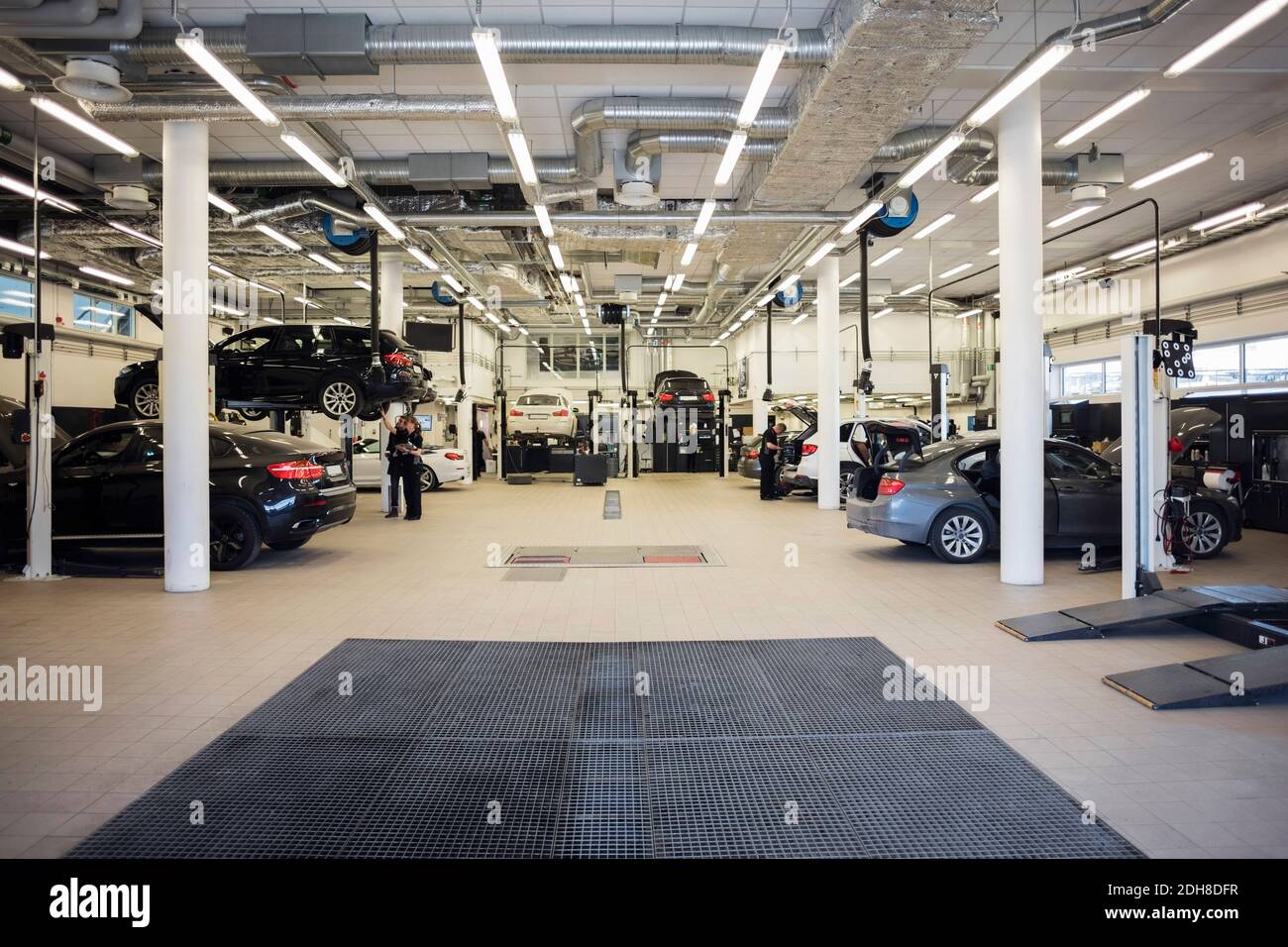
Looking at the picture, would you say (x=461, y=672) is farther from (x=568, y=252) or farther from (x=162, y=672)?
(x=568, y=252)

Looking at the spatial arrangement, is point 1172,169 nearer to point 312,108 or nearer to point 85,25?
point 312,108

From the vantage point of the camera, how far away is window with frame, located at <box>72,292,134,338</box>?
643 inches

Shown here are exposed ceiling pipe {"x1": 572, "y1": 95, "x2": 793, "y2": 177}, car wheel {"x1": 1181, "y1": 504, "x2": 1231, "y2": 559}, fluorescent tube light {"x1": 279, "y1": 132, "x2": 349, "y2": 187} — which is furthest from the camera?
car wheel {"x1": 1181, "y1": 504, "x2": 1231, "y2": 559}

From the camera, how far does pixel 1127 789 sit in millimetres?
3031

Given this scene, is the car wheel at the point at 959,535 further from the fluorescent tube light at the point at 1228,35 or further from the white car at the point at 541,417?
the white car at the point at 541,417

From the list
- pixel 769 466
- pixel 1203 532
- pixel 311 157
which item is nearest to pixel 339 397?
pixel 311 157

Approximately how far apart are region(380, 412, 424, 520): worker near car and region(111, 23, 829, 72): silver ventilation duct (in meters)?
6.21

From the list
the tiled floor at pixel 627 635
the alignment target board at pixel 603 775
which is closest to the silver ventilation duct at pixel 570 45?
the tiled floor at pixel 627 635

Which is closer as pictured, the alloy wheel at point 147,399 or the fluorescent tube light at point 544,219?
the fluorescent tube light at point 544,219

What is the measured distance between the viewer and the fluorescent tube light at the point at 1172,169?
1049 cm

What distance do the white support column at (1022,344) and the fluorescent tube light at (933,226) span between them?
6.13 meters

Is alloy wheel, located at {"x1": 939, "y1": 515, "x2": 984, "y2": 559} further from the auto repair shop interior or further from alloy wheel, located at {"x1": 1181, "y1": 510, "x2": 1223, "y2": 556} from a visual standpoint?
alloy wheel, located at {"x1": 1181, "y1": 510, "x2": 1223, "y2": 556}

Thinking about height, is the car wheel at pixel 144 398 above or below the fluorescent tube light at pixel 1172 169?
below

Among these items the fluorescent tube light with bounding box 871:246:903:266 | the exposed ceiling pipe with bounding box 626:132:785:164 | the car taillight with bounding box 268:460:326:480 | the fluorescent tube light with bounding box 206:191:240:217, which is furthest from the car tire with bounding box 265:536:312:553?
the fluorescent tube light with bounding box 871:246:903:266
